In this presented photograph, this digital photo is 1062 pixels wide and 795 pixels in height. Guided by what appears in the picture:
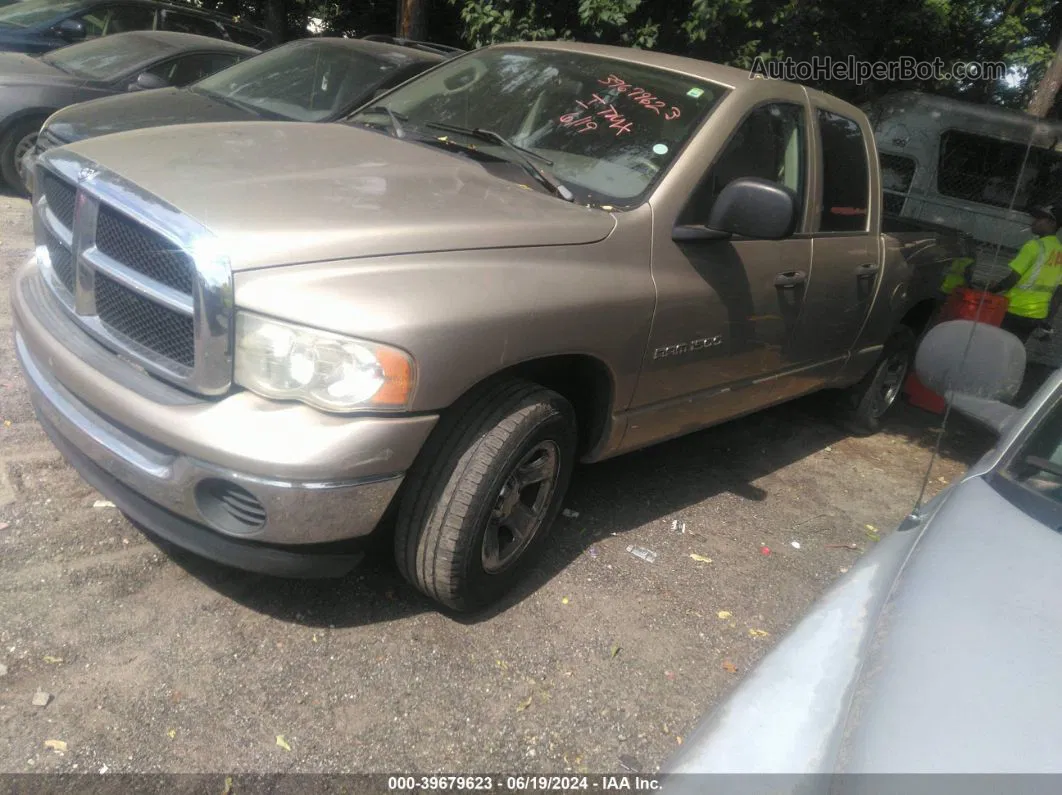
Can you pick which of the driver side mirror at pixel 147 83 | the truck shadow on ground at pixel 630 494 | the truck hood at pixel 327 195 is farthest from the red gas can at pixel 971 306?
the driver side mirror at pixel 147 83

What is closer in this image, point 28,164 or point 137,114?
point 137,114

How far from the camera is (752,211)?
3.29m

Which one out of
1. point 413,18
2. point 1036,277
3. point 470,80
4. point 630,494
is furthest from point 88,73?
point 1036,277

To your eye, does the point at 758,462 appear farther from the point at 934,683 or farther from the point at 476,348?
the point at 934,683

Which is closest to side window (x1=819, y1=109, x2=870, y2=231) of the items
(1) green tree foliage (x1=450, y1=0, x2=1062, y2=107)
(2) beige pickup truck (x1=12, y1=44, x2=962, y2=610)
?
(2) beige pickup truck (x1=12, y1=44, x2=962, y2=610)

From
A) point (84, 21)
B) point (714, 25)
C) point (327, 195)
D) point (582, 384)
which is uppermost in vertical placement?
point (714, 25)

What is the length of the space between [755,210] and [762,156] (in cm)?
71

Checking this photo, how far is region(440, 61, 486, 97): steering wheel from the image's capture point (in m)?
4.08

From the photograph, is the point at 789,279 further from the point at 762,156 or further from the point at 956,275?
the point at 956,275

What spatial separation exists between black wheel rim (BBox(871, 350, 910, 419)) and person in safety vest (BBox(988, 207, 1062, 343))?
38.8 inches

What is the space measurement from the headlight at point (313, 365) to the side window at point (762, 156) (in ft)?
4.85

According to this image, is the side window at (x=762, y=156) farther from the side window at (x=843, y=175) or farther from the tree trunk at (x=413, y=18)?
the tree trunk at (x=413, y=18)

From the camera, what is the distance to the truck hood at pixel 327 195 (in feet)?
8.41

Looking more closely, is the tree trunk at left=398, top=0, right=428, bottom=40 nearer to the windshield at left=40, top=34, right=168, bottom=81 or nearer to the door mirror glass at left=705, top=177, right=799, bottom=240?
the windshield at left=40, top=34, right=168, bottom=81
